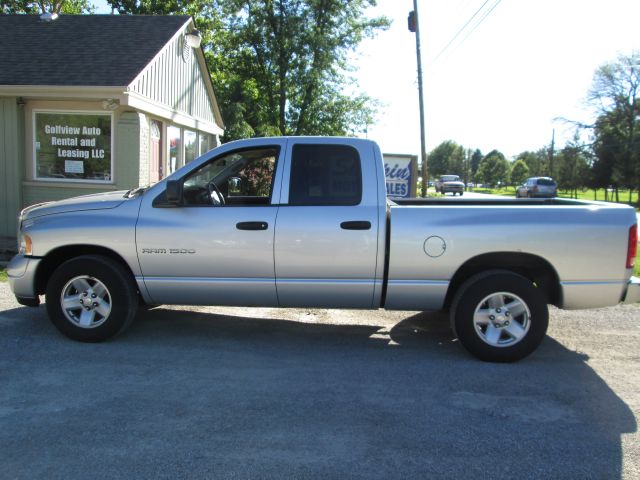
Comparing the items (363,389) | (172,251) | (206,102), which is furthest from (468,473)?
(206,102)

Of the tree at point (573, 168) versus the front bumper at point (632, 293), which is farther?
the tree at point (573, 168)

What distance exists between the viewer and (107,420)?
379 centimetres

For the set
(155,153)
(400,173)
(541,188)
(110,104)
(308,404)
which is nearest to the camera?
(308,404)

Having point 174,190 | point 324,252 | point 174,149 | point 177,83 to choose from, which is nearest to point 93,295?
point 174,190

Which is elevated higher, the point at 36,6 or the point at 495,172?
the point at 36,6

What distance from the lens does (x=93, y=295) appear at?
540 cm

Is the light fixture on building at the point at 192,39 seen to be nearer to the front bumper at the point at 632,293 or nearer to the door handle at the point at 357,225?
the door handle at the point at 357,225

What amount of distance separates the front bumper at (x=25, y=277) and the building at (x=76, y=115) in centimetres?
606

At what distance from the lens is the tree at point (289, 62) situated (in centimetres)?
2533

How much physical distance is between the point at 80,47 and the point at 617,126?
180 ft

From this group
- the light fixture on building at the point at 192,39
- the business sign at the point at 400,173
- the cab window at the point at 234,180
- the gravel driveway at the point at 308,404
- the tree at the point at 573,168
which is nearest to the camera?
the gravel driveway at the point at 308,404

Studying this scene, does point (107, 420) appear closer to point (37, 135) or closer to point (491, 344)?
point (491, 344)

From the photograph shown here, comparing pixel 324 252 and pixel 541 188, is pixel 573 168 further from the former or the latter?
pixel 324 252

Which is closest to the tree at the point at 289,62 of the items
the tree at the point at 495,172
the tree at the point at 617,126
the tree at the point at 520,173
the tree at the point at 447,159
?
the tree at the point at 617,126
